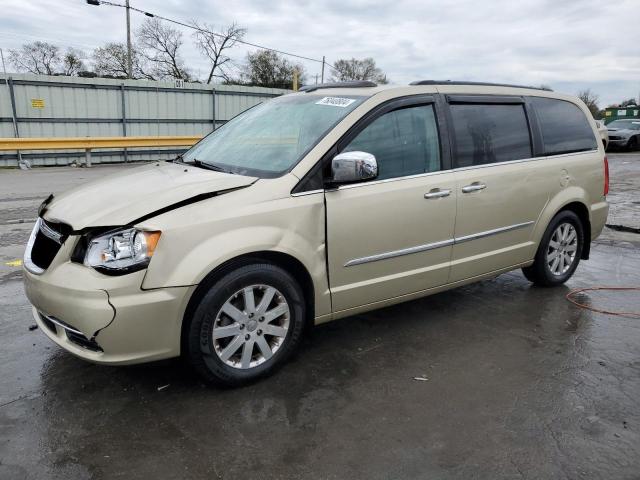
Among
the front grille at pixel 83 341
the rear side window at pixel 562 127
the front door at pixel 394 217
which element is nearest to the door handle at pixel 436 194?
the front door at pixel 394 217

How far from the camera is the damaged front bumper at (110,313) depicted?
8.72 ft

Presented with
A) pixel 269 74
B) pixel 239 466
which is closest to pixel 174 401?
pixel 239 466

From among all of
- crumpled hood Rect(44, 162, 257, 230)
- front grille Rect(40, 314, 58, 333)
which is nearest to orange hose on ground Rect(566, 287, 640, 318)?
crumpled hood Rect(44, 162, 257, 230)

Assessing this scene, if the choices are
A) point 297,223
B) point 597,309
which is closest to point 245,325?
point 297,223

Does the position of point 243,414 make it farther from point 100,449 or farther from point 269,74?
point 269,74

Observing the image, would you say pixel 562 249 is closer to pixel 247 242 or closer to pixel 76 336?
pixel 247 242

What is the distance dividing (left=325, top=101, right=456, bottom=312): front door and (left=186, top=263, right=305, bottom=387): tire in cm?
37

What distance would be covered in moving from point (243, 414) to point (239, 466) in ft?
1.40

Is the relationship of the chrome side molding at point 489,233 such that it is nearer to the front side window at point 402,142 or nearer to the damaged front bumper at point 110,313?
the front side window at point 402,142

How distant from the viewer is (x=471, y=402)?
3.00 m

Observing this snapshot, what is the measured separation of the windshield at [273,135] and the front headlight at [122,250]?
0.85m

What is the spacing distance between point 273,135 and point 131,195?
115cm

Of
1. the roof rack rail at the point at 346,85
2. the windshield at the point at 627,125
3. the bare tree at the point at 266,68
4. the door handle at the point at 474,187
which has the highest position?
the bare tree at the point at 266,68

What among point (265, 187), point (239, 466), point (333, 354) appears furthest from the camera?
point (333, 354)
